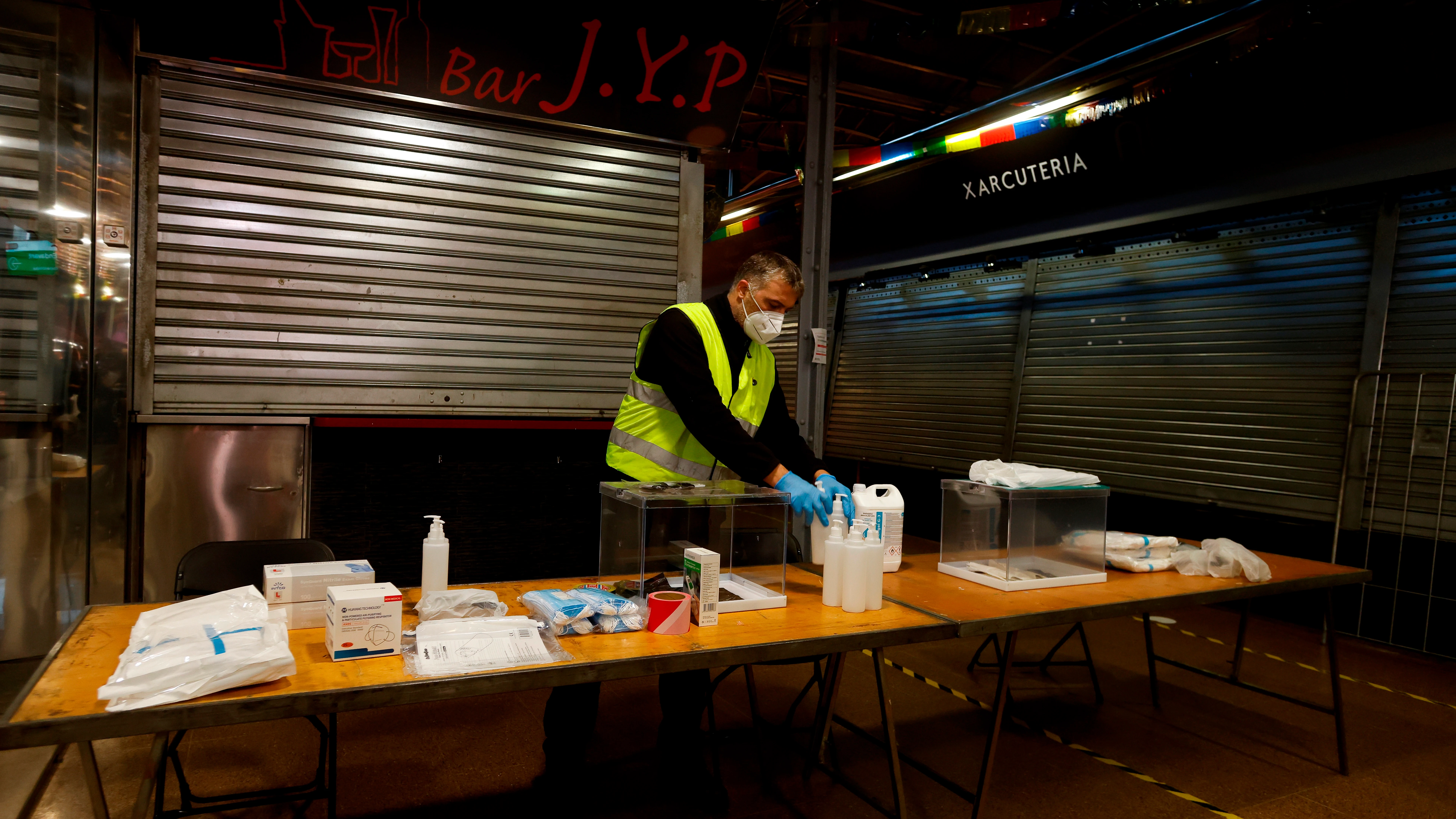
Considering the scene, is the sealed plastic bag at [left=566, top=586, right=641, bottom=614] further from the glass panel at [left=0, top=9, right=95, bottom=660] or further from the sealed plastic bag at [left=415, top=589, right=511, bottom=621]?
the glass panel at [left=0, top=9, right=95, bottom=660]

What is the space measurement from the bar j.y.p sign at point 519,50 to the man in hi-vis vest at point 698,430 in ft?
6.46

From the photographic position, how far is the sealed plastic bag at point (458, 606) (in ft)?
6.41

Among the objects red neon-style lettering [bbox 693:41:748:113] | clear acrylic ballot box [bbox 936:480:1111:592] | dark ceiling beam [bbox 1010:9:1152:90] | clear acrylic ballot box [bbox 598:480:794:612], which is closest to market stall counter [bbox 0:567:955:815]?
clear acrylic ballot box [bbox 598:480:794:612]

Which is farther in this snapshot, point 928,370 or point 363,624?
point 928,370

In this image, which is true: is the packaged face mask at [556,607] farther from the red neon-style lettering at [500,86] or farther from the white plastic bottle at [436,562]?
the red neon-style lettering at [500,86]

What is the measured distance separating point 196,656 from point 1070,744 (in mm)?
3357

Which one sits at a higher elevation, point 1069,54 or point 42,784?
point 1069,54

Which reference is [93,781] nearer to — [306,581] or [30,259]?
[306,581]

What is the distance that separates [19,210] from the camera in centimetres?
351

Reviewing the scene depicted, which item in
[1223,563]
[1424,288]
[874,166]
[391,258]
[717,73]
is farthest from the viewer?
[874,166]

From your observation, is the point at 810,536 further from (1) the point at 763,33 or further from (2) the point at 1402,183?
(2) the point at 1402,183

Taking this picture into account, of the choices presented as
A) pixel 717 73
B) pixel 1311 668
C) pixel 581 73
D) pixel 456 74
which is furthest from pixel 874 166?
pixel 1311 668

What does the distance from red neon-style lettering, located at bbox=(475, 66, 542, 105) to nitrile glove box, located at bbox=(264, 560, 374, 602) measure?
3.01 meters

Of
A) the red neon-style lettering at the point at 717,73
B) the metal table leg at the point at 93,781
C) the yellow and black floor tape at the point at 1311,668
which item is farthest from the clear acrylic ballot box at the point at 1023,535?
the red neon-style lettering at the point at 717,73
